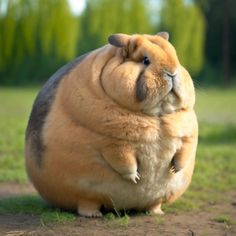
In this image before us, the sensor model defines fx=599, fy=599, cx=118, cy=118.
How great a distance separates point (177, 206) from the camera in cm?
610

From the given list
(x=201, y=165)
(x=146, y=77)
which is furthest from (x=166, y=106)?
(x=201, y=165)

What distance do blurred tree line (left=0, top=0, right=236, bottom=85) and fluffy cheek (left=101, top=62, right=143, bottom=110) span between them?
2271cm

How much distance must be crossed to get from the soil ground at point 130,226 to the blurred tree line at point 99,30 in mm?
22231

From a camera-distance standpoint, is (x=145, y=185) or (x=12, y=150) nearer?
(x=145, y=185)

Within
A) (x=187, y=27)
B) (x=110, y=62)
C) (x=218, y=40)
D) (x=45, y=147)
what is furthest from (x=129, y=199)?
(x=218, y=40)

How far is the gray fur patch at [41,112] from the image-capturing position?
5.36m

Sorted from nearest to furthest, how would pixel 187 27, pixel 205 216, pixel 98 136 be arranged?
pixel 98 136 < pixel 205 216 < pixel 187 27

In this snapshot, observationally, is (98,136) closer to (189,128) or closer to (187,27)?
(189,128)

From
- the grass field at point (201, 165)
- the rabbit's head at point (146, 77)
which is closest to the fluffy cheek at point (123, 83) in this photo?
the rabbit's head at point (146, 77)

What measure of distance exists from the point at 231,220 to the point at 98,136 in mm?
1552

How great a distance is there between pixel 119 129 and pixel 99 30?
2917 centimetres

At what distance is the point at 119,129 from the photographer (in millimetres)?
4844

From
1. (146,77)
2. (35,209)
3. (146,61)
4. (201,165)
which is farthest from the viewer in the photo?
(201,165)

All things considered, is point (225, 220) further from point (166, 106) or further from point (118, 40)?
point (118, 40)
